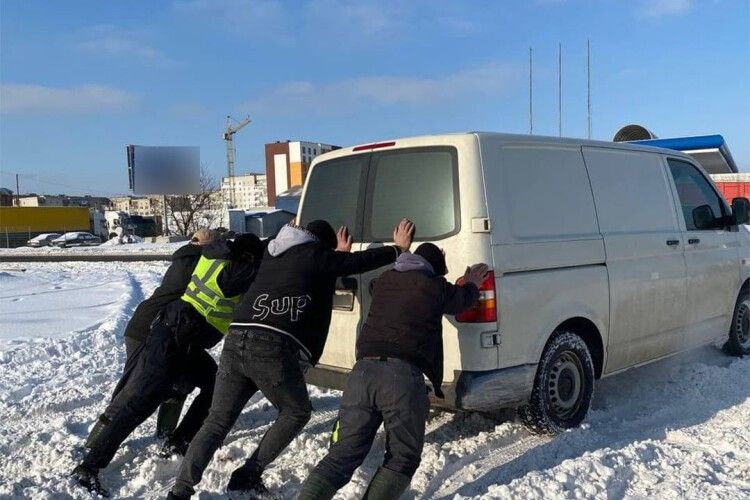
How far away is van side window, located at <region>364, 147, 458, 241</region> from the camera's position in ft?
13.9

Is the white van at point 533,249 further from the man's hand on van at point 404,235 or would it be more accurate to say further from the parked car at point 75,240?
the parked car at point 75,240

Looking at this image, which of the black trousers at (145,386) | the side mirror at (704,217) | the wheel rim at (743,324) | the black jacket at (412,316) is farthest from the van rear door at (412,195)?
the wheel rim at (743,324)

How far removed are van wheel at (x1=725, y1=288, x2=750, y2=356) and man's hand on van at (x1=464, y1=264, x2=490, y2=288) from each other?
3.89 m

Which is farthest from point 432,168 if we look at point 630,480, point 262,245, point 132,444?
point 132,444

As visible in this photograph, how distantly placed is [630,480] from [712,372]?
2.72 m

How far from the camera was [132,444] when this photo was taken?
15.6 ft

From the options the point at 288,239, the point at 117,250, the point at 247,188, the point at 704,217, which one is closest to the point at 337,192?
the point at 288,239

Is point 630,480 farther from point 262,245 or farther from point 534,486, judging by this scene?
point 262,245

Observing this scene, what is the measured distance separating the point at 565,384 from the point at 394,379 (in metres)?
1.87

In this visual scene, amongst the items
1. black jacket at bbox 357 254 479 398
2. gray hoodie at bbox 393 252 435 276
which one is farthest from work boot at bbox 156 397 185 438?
gray hoodie at bbox 393 252 435 276

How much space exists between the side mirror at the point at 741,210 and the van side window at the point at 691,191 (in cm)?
13

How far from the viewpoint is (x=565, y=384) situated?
4715mm

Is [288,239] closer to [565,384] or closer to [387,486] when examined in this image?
[387,486]

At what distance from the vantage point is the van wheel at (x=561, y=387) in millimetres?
4465
